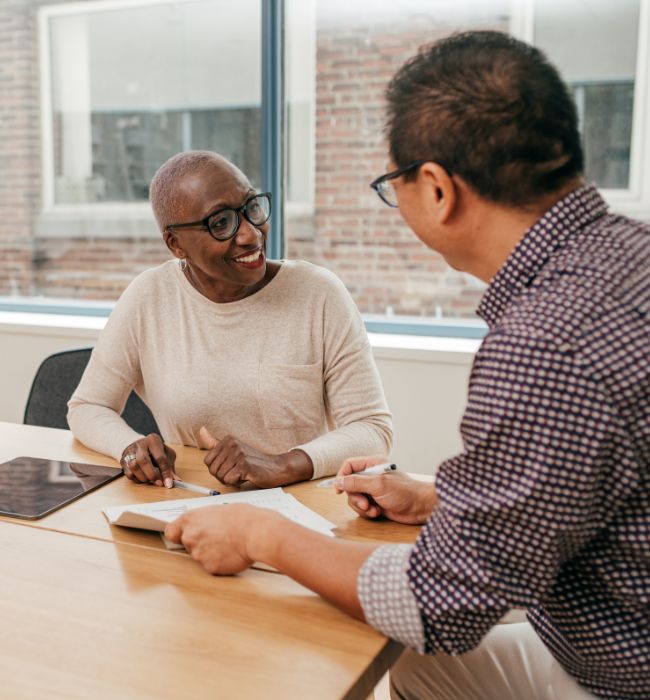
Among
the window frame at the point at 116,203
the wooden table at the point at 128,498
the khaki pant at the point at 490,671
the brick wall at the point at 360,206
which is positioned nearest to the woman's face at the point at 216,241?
the wooden table at the point at 128,498

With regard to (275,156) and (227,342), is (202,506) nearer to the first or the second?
(227,342)

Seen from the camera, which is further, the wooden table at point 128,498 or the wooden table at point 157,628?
the wooden table at point 128,498

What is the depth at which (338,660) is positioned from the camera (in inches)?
37.4

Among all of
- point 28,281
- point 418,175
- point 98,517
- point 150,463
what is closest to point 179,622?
point 98,517

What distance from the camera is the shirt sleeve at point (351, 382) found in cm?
178

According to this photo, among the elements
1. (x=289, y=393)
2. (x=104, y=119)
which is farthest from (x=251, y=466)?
(x=104, y=119)

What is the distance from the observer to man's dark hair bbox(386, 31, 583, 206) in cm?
98

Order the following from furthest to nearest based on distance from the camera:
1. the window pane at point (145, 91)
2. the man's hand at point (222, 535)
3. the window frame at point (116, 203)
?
the window pane at point (145, 91) < the window frame at point (116, 203) < the man's hand at point (222, 535)

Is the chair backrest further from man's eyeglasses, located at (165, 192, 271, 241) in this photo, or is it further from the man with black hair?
the man with black hair

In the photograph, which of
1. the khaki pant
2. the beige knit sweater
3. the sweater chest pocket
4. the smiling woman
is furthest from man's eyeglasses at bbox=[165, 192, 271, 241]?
the khaki pant

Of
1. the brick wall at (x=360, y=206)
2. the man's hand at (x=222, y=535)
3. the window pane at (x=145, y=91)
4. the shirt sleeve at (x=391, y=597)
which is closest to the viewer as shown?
the shirt sleeve at (x=391, y=597)

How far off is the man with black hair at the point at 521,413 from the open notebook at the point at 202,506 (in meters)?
0.17

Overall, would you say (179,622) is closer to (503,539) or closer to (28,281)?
(503,539)

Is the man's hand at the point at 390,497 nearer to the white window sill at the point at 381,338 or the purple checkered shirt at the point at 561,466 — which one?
the purple checkered shirt at the point at 561,466
